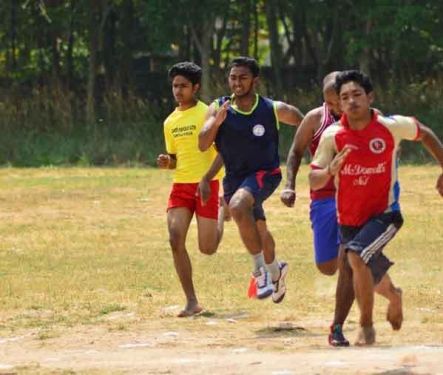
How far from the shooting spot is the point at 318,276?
1483 centimetres

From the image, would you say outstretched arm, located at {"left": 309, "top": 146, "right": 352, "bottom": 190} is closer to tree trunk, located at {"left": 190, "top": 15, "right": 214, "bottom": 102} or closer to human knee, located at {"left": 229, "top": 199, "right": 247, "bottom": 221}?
human knee, located at {"left": 229, "top": 199, "right": 247, "bottom": 221}

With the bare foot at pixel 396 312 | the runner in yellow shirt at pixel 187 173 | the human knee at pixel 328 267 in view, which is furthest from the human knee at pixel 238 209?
the bare foot at pixel 396 312

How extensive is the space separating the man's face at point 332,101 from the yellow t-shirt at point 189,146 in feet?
5.27

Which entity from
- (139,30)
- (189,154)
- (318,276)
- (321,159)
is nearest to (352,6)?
(139,30)

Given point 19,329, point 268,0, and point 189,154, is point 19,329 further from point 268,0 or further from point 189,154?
point 268,0

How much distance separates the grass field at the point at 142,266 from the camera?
11.8 meters

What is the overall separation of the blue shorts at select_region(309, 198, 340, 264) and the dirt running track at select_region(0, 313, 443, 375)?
573 millimetres

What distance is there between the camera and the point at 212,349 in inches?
395

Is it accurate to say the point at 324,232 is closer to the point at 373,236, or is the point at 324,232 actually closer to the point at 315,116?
the point at 315,116

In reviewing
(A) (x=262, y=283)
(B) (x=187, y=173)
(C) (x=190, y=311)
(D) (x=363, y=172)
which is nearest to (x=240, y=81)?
(B) (x=187, y=173)

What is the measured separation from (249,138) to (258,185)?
37 centimetres

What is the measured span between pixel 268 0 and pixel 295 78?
2000mm

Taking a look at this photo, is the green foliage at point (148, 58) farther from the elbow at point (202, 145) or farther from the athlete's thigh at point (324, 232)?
the athlete's thigh at point (324, 232)

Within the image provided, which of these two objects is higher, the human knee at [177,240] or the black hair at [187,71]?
the black hair at [187,71]
